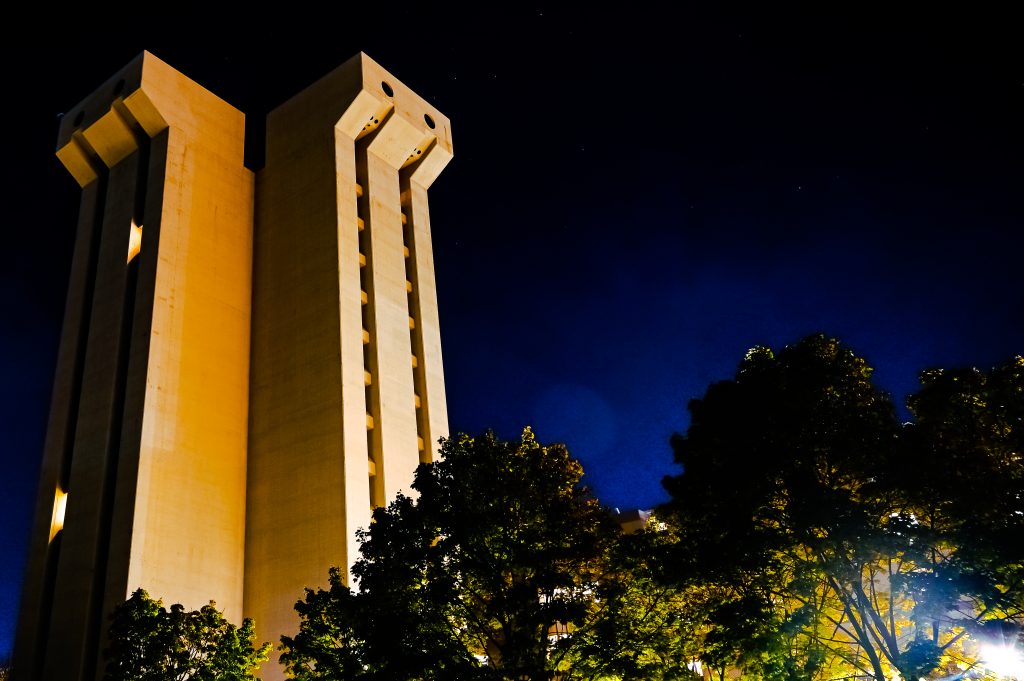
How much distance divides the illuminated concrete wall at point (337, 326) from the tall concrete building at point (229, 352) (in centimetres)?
14

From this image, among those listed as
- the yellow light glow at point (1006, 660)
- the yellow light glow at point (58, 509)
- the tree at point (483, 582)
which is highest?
the yellow light glow at point (58, 509)

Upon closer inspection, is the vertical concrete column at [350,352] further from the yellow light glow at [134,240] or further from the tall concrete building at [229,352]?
the yellow light glow at [134,240]

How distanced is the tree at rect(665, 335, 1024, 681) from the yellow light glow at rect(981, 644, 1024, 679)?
55cm

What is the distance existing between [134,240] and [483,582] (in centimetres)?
3915

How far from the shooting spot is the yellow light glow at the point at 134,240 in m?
49.0

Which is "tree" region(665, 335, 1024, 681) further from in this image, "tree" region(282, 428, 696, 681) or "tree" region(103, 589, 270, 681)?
"tree" region(103, 589, 270, 681)

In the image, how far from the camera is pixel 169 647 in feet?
83.5

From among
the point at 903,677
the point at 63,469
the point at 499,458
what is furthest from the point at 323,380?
the point at 903,677

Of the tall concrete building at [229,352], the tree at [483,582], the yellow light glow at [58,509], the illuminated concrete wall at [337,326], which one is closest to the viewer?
the tree at [483,582]

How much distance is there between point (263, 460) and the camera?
44.9 meters

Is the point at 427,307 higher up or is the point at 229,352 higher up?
the point at 427,307

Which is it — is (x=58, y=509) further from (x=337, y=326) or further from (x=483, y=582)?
(x=483, y=582)

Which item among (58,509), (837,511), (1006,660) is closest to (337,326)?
(58,509)

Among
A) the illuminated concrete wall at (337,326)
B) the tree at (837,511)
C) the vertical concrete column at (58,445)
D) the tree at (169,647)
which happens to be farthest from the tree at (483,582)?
the vertical concrete column at (58,445)
